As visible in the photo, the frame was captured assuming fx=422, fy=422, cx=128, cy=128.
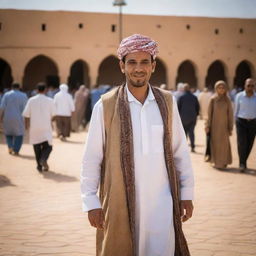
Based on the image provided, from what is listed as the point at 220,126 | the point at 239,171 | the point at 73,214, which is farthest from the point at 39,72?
the point at 73,214

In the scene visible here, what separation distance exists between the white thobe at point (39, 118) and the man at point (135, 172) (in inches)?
208

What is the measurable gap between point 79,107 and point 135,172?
13911 mm

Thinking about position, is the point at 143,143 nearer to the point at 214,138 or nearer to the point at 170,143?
→ the point at 170,143

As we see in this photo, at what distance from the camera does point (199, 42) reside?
27031 mm

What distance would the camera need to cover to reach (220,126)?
26.9 ft

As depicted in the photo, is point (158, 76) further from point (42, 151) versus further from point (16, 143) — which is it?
point (42, 151)

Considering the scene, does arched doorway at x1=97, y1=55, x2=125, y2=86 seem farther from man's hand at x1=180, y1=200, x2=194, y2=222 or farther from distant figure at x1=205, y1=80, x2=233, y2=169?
man's hand at x1=180, y1=200, x2=194, y2=222

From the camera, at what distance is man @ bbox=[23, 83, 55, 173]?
25.8ft

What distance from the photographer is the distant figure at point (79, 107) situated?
53.0 feet

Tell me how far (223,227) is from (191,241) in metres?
0.57

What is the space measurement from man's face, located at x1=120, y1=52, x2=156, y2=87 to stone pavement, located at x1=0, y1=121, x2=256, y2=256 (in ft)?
6.04

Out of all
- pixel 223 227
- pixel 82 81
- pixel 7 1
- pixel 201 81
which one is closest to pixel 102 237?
pixel 223 227

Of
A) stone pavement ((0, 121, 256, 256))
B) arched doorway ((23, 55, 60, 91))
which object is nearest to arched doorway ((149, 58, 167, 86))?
arched doorway ((23, 55, 60, 91))

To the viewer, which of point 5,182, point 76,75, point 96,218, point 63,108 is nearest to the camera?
point 96,218
